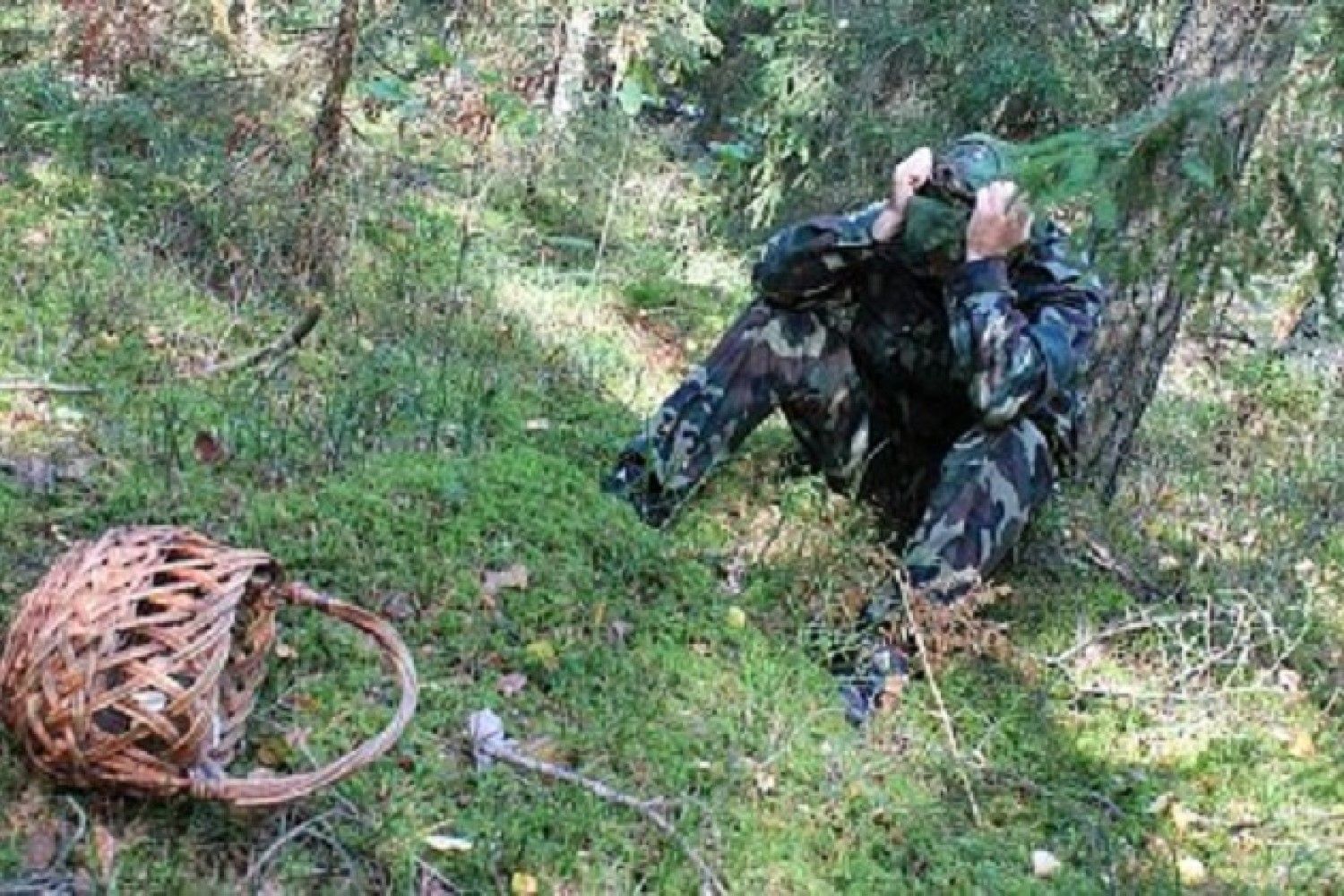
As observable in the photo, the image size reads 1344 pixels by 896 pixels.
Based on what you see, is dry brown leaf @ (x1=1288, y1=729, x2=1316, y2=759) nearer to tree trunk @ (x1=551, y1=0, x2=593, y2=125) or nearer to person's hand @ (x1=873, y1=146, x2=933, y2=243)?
person's hand @ (x1=873, y1=146, x2=933, y2=243)

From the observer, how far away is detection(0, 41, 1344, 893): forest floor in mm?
2854

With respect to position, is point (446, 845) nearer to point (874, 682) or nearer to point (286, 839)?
point (286, 839)

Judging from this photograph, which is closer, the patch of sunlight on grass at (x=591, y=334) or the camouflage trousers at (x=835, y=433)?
the camouflage trousers at (x=835, y=433)

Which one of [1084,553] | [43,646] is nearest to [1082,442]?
[1084,553]

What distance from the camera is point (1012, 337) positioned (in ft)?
12.2

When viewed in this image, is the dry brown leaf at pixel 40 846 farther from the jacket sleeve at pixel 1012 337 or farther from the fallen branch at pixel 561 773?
the jacket sleeve at pixel 1012 337

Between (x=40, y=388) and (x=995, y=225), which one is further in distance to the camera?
(x=40, y=388)

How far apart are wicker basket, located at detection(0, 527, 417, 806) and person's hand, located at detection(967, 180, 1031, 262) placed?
206 centimetres

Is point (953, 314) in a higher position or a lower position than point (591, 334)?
higher

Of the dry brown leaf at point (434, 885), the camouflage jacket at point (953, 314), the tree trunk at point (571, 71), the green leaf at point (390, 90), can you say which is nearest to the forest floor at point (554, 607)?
the dry brown leaf at point (434, 885)

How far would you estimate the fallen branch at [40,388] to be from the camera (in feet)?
13.0

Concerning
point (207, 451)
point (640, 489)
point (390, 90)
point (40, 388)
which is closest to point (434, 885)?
point (207, 451)

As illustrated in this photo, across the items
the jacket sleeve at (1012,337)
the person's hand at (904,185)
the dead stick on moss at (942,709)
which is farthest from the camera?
the person's hand at (904,185)

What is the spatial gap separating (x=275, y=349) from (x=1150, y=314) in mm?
2893
